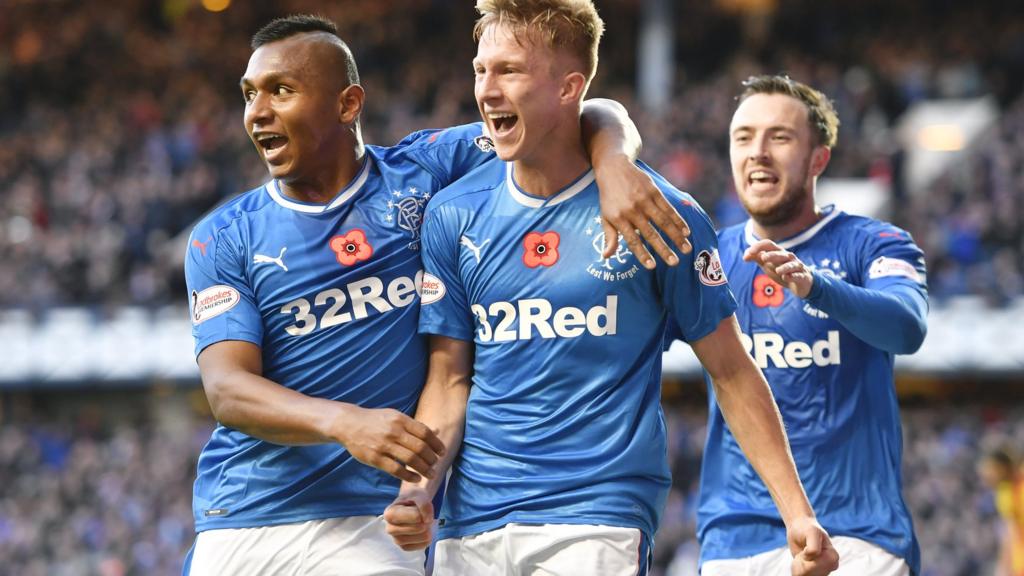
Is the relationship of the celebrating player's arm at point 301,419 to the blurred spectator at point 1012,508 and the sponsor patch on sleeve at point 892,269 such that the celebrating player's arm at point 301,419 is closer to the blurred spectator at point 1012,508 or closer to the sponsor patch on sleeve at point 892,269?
the sponsor patch on sleeve at point 892,269

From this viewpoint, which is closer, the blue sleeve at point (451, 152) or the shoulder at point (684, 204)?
the shoulder at point (684, 204)

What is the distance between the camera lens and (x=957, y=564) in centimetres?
1373

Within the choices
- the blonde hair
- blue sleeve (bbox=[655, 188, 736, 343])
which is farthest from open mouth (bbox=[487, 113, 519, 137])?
blue sleeve (bbox=[655, 188, 736, 343])

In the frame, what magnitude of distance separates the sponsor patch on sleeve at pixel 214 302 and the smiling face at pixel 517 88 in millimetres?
1019

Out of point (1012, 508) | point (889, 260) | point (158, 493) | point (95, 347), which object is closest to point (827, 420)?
point (889, 260)

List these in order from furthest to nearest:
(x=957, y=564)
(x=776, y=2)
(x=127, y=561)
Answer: (x=776, y=2) → (x=127, y=561) → (x=957, y=564)

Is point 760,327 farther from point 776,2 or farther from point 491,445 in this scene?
point 776,2

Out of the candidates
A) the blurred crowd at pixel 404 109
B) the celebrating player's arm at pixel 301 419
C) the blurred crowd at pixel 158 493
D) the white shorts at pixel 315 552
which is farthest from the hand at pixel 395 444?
the blurred crowd at pixel 404 109

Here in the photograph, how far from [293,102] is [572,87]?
0.93 m

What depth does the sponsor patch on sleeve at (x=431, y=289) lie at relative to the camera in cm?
436

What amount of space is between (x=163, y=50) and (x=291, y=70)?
25.2 metres

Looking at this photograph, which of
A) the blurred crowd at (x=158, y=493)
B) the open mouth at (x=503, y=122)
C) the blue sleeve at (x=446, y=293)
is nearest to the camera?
the open mouth at (x=503, y=122)

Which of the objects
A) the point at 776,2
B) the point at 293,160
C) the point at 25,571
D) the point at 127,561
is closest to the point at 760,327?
the point at 293,160

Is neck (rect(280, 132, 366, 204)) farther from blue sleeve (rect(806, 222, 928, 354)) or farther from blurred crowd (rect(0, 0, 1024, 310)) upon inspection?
blurred crowd (rect(0, 0, 1024, 310))
